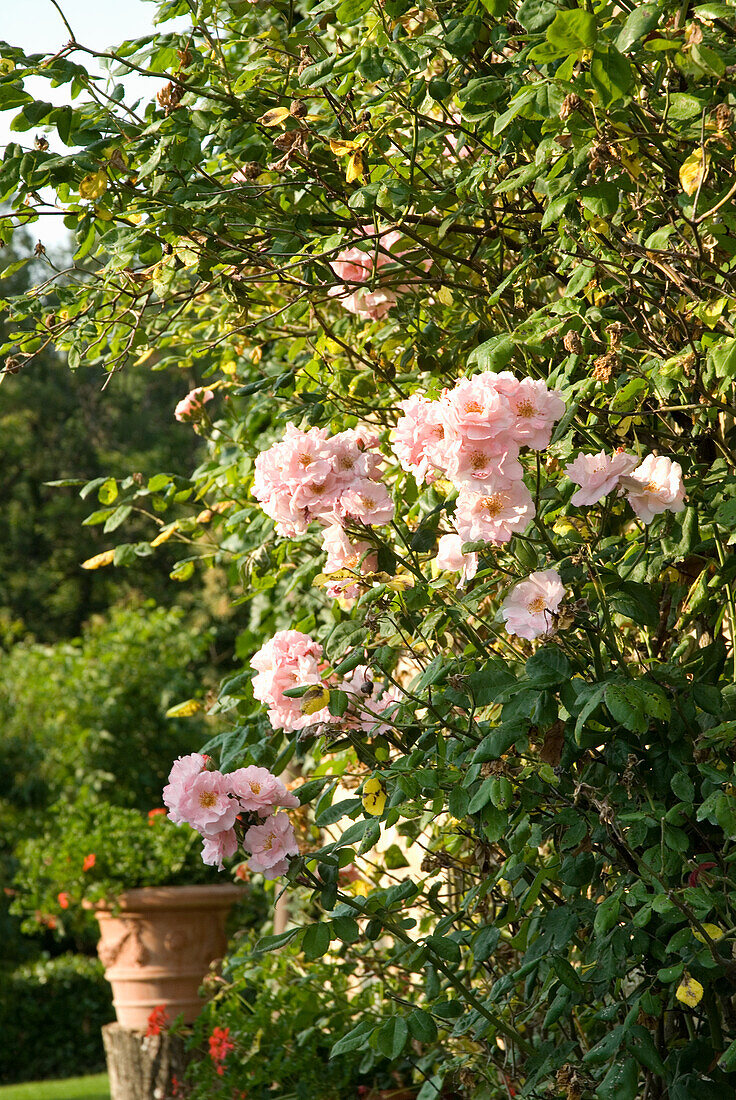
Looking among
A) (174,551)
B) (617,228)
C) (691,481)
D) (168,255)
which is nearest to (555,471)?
(691,481)

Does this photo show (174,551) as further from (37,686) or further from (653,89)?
(653,89)

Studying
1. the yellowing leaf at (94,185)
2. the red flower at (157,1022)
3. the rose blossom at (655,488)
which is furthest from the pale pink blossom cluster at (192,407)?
the red flower at (157,1022)

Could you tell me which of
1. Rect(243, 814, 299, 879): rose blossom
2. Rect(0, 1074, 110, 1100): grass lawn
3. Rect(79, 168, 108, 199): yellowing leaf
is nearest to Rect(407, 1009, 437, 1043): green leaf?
Rect(243, 814, 299, 879): rose blossom

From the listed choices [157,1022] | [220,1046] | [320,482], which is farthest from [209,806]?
[157,1022]

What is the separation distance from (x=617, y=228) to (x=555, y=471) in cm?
42

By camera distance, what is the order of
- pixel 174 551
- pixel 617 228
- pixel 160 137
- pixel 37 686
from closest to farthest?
1. pixel 617 228
2. pixel 160 137
3. pixel 37 686
4. pixel 174 551

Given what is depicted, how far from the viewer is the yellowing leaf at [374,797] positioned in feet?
4.66

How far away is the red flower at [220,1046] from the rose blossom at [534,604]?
1.81 metres

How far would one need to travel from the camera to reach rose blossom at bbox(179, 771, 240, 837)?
140cm

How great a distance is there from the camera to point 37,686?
6.68m

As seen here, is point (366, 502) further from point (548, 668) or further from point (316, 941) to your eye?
point (316, 941)

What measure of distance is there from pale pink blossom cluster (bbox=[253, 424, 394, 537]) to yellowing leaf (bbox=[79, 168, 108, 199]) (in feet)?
1.45

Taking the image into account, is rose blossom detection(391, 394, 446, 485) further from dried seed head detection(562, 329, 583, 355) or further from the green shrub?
the green shrub

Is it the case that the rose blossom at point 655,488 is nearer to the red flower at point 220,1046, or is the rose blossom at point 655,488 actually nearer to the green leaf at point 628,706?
the green leaf at point 628,706
